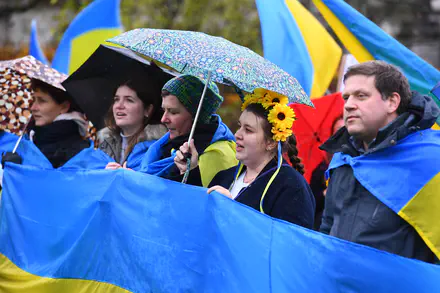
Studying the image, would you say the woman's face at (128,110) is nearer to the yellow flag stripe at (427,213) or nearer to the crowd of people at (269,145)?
the crowd of people at (269,145)

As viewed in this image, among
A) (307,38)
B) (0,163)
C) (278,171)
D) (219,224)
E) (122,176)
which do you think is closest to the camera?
(219,224)

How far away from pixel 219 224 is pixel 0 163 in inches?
116

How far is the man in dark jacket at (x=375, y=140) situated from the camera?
3.62 metres

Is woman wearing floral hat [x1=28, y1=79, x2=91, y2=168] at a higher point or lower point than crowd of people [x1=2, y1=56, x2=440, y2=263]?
lower

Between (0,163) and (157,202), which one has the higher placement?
(157,202)

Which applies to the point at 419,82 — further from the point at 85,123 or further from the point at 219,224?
the point at 85,123

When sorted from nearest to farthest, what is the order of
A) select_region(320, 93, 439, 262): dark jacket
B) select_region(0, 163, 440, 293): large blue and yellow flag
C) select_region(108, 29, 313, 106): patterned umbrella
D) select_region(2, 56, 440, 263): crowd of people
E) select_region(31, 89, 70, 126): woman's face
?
select_region(0, 163, 440, 293): large blue and yellow flag < select_region(320, 93, 439, 262): dark jacket < select_region(2, 56, 440, 263): crowd of people < select_region(108, 29, 313, 106): patterned umbrella < select_region(31, 89, 70, 126): woman's face

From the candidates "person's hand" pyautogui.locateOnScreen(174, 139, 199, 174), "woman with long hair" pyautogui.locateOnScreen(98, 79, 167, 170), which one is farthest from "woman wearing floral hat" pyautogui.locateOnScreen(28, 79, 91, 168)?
"person's hand" pyautogui.locateOnScreen(174, 139, 199, 174)

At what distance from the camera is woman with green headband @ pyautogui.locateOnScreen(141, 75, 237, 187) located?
5.09 meters

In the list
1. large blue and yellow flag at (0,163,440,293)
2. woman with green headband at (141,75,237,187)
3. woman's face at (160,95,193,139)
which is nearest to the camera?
large blue and yellow flag at (0,163,440,293)

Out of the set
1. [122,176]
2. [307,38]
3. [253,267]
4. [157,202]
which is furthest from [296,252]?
[307,38]

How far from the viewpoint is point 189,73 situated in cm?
528

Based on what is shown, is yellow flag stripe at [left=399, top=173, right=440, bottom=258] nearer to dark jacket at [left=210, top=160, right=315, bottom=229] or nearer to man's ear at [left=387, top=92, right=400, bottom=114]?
man's ear at [left=387, top=92, right=400, bottom=114]

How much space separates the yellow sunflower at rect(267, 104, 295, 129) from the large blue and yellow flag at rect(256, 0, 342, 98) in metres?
2.64
